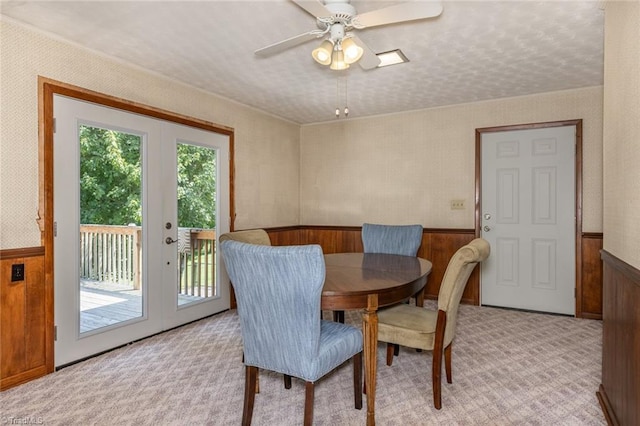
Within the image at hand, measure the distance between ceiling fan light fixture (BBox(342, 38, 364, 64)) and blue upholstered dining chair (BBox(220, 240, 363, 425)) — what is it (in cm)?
128

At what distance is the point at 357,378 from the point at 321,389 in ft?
1.26

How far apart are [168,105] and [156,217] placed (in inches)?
40.9

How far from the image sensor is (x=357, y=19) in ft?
6.46

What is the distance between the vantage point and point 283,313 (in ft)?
5.50

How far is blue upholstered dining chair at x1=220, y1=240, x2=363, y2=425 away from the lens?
5.19ft

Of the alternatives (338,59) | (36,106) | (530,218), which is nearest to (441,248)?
(530,218)

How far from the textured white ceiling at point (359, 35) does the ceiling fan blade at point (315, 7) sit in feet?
1.21

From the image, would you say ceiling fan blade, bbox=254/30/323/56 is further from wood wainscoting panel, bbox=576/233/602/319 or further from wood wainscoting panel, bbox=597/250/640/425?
wood wainscoting panel, bbox=576/233/602/319

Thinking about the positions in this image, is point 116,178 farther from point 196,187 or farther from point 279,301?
point 279,301

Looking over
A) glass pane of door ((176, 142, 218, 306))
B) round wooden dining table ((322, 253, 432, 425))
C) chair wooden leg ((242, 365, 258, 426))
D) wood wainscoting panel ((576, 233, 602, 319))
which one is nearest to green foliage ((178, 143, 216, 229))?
glass pane of door ((176, 142, 218, 306))

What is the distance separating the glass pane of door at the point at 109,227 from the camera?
9.32ft

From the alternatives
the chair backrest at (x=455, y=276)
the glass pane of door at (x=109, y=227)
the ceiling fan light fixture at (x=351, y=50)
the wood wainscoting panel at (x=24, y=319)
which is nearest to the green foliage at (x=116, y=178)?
the glass pane of door at (x=109, y=227)

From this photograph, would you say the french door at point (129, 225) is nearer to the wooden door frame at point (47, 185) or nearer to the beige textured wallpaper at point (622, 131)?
the wooden door frame at point (47, 185)

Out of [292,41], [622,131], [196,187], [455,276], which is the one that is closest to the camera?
[622,131]
